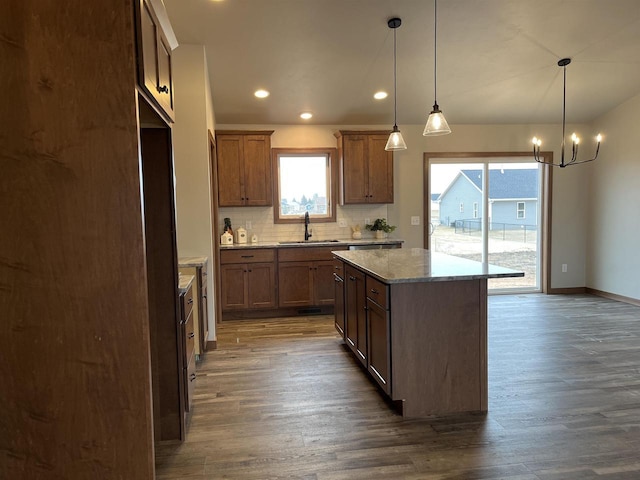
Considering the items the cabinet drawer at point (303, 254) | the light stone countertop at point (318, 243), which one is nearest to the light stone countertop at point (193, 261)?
the light stone countertop at point (318, 243)

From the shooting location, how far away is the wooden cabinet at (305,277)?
18.1ft

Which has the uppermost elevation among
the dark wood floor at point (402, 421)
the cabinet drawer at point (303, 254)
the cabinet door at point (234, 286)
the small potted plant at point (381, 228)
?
the small potted plant at point (381, 228)

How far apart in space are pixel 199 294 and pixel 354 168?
9.54ft

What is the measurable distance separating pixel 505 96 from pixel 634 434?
423 cm

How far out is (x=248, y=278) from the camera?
5.45m

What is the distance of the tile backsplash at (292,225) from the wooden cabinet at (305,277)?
64 cm

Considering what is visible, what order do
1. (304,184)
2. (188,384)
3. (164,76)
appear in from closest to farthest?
(164,76) < (188,384) < (304,184)

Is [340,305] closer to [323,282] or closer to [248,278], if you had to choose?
[323,282]

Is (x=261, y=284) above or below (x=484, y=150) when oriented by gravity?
below

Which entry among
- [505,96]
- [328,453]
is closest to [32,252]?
[328,453]

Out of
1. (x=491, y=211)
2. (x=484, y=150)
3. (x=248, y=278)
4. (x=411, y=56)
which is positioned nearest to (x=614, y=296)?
(x=491, y=211)

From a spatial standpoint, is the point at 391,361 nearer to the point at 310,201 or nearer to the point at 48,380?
the point at 48,380

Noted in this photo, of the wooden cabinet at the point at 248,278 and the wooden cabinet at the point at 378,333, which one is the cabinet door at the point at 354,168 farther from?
the wooden cabinet at the point at 378,333

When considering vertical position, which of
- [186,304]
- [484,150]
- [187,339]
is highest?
[484,150]
